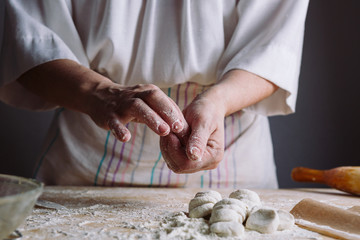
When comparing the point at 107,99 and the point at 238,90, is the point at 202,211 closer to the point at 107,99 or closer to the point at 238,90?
the point at 107,99

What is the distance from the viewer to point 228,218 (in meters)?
0.55

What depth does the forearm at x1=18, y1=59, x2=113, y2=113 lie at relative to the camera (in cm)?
83

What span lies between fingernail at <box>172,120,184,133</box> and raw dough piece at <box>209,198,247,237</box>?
17 cm

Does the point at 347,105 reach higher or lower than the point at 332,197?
higher

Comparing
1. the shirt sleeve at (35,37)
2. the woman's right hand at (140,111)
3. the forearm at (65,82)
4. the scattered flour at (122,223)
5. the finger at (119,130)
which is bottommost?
the scattered flour at (122,223)

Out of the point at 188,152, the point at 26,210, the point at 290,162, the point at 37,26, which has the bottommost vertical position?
the point at 26,210

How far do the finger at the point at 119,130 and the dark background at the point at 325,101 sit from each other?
1174 millimetres

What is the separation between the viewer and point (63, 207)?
71cm

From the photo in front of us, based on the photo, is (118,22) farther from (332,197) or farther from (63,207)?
(332,197)

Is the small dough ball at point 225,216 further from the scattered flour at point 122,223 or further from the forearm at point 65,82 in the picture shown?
the forearm at point 65,82

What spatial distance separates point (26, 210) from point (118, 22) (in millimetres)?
678

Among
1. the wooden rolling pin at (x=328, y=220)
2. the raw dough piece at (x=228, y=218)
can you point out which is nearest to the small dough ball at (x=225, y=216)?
the raw dough piece at (x=228, y=218)

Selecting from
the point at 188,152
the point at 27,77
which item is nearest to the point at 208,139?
the point at 188,152

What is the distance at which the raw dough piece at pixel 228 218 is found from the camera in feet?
1.73
